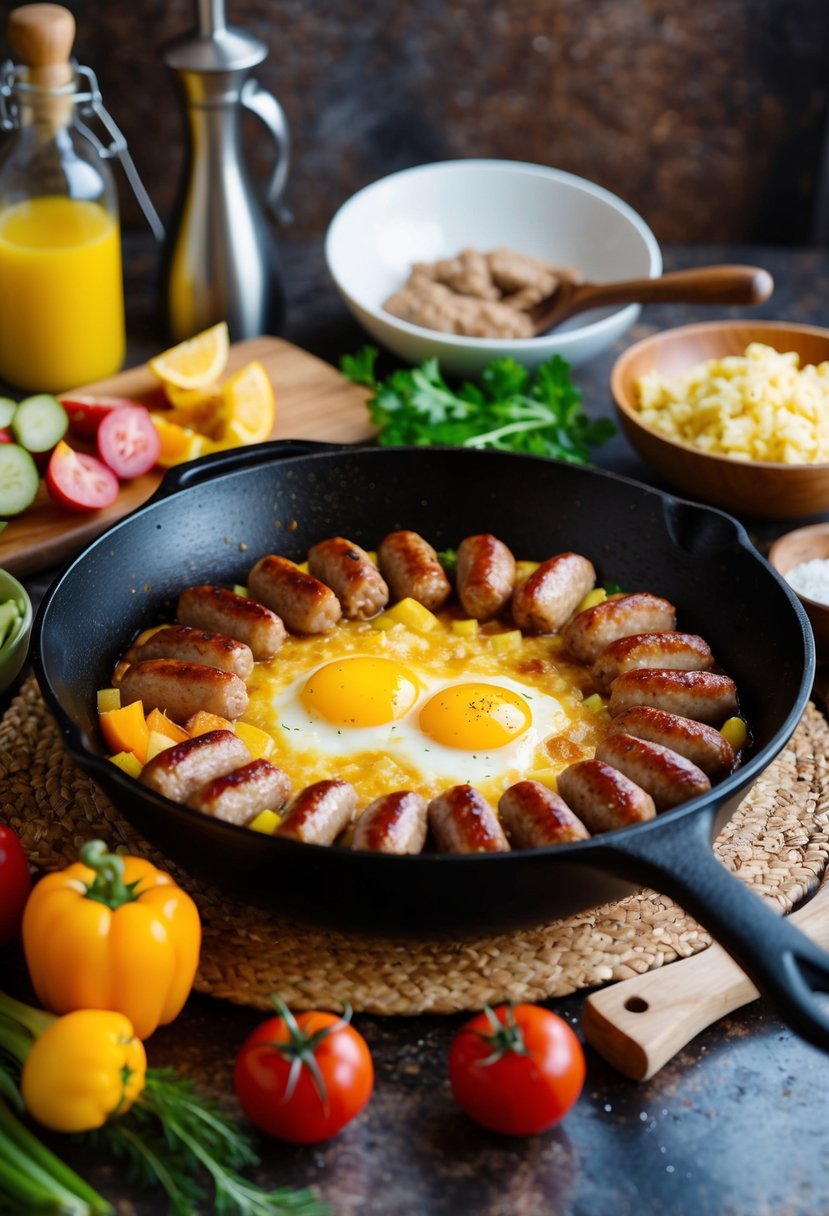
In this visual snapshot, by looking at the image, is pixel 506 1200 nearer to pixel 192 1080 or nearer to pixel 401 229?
pixel 192 1080

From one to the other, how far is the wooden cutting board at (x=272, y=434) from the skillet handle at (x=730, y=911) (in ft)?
8.01

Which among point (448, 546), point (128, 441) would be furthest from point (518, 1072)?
point (128, 441)

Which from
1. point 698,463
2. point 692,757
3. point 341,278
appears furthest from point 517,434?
point 692,757

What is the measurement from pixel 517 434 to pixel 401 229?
150 centimetres

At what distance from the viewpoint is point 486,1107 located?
2545mm

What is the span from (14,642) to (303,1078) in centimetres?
166

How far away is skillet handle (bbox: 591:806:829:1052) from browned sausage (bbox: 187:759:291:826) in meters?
0.82

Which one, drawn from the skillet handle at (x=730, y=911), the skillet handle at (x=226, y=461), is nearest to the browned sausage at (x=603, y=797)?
the skillet handle at (x=730, y=911)

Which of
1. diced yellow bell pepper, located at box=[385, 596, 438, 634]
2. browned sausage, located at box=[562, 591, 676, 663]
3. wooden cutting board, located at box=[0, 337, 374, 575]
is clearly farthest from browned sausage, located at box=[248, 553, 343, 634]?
wooden cutting board, located at box=[0, 337, 374, 575]

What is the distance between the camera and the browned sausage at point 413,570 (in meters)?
3.86

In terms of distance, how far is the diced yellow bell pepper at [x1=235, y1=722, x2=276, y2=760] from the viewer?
333 cm

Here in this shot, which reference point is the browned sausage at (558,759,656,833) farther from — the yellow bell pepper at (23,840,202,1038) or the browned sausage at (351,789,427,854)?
the yellow bell pepper at (23,840,202,1038)

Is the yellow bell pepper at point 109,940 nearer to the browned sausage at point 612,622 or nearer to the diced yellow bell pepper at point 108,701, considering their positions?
the diced yellow bell pepper at point 108,701

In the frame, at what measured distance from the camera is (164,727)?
3.36 metres
